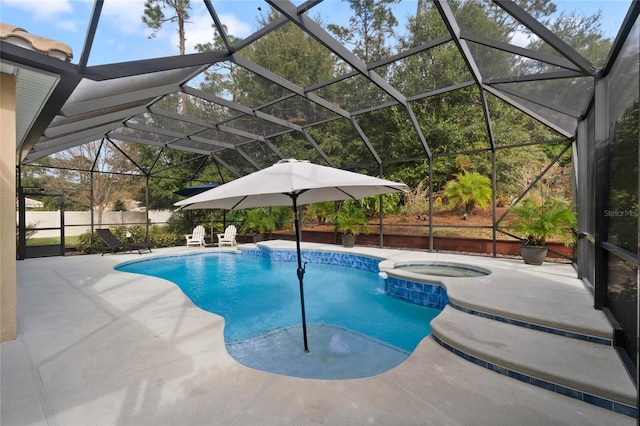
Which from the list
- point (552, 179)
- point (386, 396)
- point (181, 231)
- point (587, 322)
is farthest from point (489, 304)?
point (181, 231)

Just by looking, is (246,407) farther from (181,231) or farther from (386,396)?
(181,231)

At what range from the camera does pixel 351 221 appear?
1065 centimetres

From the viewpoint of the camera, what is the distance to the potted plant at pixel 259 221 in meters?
13.5

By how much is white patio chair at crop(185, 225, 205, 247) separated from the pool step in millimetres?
11531

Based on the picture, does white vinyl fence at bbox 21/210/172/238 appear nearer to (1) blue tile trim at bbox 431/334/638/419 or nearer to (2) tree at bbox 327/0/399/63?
(2) tree at bbox 327/0/399/63

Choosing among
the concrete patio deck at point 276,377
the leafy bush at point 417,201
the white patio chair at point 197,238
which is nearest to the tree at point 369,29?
the concrete patio deck at point 276,377

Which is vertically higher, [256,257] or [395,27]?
[395,27]

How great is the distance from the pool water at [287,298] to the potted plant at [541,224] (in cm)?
341

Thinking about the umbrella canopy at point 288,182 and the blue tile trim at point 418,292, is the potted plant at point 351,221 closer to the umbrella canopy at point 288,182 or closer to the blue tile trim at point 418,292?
the blue tile trim at point 418,292

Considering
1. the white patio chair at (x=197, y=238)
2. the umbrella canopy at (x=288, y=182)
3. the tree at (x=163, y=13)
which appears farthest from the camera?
the white patio chair at (x=197, y=238)

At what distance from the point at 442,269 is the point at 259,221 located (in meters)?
8.54

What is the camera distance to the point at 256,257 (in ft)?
38.4

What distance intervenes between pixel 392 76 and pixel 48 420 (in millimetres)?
7753

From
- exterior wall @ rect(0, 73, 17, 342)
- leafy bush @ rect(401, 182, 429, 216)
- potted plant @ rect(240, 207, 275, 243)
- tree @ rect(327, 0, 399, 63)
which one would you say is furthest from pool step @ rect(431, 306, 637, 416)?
potted plant @ rect(240, 207, 275, 243)
